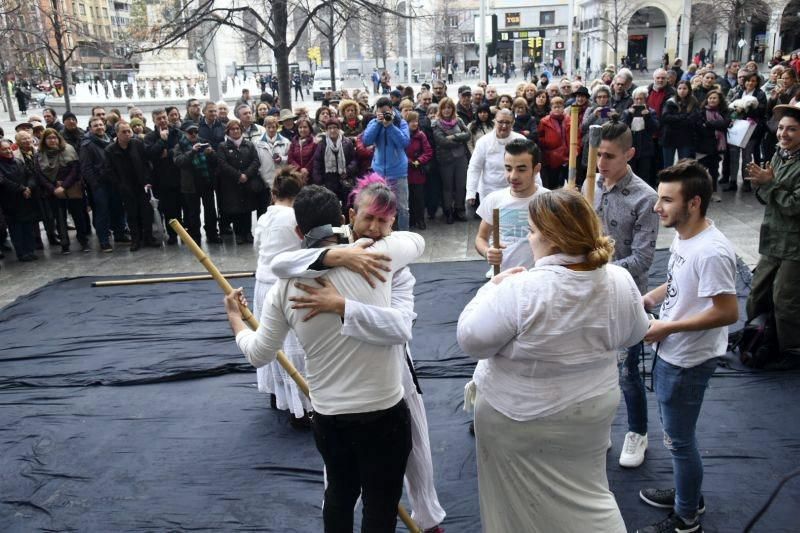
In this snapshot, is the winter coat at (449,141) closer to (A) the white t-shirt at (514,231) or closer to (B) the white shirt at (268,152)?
(B) the white shirt at (268,152)

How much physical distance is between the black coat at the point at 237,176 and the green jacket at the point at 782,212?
5966 millimetres

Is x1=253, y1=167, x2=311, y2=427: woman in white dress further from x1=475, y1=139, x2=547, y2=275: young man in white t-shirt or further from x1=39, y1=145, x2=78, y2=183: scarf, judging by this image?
x1=39, y1=145, x2=78, y2=183: scarf

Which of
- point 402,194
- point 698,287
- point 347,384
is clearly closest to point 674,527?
point 698,287

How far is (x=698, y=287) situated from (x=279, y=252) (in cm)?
225

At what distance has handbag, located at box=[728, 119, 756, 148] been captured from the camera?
Result: 935 centimetres

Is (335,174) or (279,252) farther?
(335,174)

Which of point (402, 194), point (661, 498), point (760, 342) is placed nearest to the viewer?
point (661, 498)

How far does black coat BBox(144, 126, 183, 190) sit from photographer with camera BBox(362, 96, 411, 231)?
8.31ft

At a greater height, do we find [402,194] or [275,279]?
[275,279]

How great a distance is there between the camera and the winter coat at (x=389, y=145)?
8086 mm

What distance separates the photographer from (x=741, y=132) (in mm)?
9367

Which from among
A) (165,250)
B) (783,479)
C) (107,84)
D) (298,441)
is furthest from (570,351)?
(107,84)

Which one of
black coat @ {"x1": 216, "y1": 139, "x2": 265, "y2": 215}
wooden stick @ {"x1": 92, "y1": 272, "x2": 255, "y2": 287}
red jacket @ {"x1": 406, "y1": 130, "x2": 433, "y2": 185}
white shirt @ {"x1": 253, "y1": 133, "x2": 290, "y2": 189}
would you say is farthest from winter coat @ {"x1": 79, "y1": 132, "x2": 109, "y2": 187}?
red jacket @ {"x1": 406, "y1": 130, "x2": 433, "y2": 185}

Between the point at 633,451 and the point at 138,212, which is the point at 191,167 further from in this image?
the point at 633,451
